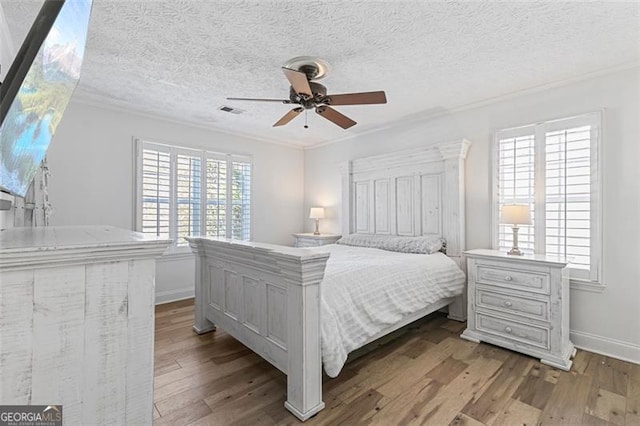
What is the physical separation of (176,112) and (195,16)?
2.19 meters

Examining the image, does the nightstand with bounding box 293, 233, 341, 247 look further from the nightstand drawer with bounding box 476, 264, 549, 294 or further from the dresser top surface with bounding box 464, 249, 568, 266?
the nightstand drawer with bounding box 476, 264, 549, 294

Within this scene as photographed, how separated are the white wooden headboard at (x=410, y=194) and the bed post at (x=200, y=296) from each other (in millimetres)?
2533

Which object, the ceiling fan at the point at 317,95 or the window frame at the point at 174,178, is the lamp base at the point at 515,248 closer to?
the ceiling fan at the point at 317,95

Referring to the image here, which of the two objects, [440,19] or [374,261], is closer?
[440,19]

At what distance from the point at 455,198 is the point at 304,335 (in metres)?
2.69

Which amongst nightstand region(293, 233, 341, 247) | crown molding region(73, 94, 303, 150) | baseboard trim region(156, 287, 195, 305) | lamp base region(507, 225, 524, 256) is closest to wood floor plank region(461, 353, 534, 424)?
lamp base region(507, 225, 524, 256)

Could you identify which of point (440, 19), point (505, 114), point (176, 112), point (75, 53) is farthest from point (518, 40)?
point (176, 112)

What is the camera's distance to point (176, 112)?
3.93 metres

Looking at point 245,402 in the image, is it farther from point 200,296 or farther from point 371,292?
point 200,296

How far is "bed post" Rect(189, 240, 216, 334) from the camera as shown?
10.0 ft

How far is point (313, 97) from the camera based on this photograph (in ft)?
8.20

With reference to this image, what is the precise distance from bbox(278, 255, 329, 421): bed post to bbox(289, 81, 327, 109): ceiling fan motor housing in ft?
4.63

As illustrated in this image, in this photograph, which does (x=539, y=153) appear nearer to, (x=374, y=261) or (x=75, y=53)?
(x=374, y=261)

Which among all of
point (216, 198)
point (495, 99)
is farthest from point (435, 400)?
point (216, 198)
